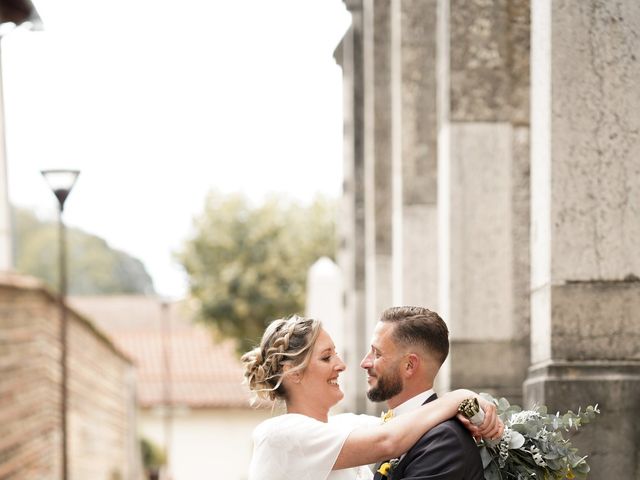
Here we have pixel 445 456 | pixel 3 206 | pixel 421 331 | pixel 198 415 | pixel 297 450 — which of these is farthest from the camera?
pixel 198 415

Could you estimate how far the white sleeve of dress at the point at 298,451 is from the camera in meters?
4.17

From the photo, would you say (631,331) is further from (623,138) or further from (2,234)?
(2,234)

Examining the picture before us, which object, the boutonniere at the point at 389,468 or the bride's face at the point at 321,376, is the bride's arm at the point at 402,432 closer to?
the boutonniere at the point at 389,468

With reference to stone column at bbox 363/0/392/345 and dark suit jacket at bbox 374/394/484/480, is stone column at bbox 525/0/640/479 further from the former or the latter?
stone column at bbox 363/0/392/345

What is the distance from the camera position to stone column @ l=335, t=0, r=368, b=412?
14766 millimetres

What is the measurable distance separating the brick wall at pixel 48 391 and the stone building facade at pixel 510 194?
179 inches

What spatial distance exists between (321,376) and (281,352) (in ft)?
Result: 0.49

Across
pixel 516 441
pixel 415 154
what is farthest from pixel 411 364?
pixel 415 154

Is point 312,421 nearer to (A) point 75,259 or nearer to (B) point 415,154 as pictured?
(B) point 415,154

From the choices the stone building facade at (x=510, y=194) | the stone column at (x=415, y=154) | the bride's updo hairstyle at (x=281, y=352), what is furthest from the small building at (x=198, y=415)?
the bride's updo hairstyle at (x=281, y=352)

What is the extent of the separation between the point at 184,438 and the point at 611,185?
41619mm

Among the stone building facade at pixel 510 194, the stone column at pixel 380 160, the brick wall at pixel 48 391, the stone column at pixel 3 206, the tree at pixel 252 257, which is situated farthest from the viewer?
the tree at pixel 252 257

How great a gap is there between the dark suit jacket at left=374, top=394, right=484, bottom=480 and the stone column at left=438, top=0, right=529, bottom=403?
444 centimetres

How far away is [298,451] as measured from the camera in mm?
4195
